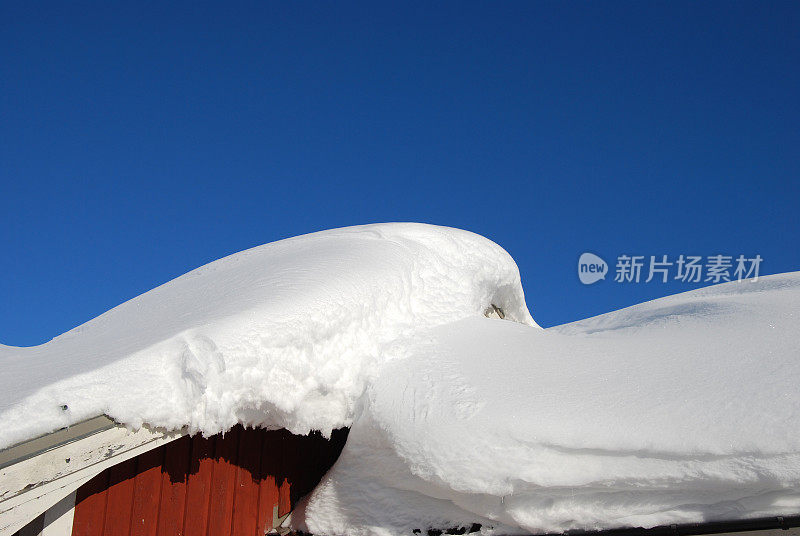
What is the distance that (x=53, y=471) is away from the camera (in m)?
1.96

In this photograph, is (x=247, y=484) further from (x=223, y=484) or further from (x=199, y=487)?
(x=199, y=487)

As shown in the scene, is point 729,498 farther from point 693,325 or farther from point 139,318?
point 139,318

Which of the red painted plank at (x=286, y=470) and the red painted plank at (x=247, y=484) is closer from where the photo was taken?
the red painted plank at (x=247, y=484)

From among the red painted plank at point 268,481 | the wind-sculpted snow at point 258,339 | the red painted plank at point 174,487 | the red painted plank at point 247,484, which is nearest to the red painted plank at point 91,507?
the red painted plank at point 174,487

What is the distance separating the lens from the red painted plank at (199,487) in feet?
9.61

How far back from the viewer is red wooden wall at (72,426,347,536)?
2615 mm

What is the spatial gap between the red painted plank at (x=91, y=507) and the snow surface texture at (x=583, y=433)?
3.65ft

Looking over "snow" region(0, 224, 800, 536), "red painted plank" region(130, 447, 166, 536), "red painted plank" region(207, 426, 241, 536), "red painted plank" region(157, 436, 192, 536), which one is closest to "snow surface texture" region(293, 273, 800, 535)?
"snow" region(0, 224, 800, 536)

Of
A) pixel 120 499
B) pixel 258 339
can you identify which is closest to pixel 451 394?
pixel 258 339

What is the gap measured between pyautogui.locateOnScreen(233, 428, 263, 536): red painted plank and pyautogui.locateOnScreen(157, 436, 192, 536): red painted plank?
32 cm

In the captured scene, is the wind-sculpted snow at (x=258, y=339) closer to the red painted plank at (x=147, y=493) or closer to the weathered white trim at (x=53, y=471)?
the weathered white trim at (x=53, y=471)

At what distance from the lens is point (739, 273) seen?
17.2 feet

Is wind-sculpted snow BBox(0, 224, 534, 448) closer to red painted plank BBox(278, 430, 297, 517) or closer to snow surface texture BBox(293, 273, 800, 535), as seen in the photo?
snow surface texture BBox(293, 273, 800, 535)

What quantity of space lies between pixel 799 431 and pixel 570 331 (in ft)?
5.40
